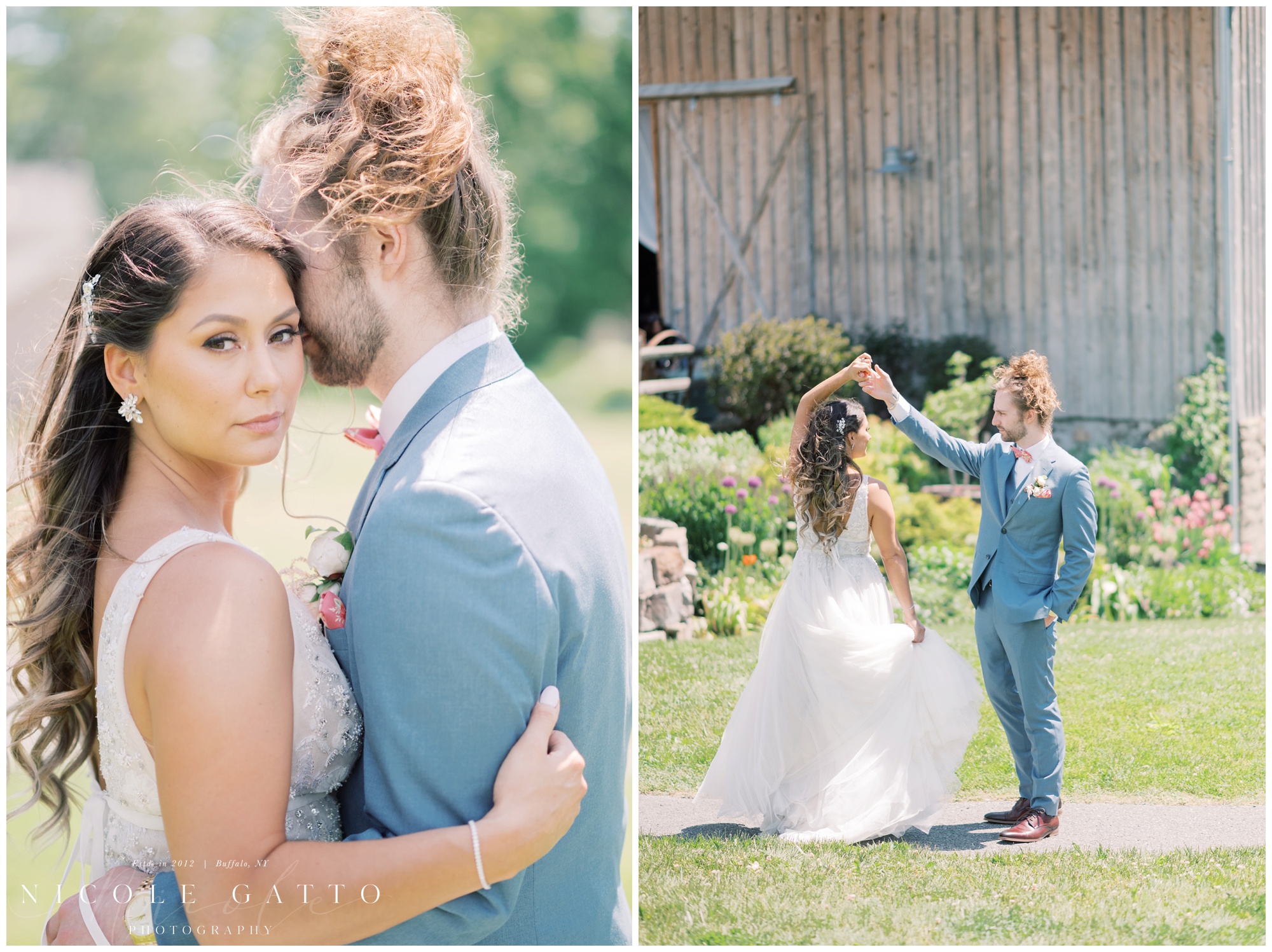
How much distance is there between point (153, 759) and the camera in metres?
1.71

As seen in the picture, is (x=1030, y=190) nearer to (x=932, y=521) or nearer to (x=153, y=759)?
(x=932, y=521)

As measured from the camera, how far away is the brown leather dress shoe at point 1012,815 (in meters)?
3.17

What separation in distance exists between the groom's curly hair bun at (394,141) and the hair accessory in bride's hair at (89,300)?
0.36 meters

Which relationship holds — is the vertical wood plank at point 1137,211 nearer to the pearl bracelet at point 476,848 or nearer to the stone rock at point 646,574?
the stone rock at point 646,574

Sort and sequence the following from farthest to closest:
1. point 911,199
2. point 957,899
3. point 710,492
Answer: point 911,199 < point 710,492 < point 957,899

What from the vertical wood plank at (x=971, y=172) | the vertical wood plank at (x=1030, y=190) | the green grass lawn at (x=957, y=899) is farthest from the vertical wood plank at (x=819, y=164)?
the green grass lawn at (x=957, y=899)

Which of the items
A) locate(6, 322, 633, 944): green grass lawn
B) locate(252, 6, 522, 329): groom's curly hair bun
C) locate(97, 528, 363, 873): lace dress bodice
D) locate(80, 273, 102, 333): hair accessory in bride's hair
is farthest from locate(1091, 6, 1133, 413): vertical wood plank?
locate(80, 273, 102, 333): hair accessory in bride's hair

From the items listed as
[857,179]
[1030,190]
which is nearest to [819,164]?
[857,179]

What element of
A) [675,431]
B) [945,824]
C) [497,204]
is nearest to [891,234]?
[675,431]

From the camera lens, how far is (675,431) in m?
6.31

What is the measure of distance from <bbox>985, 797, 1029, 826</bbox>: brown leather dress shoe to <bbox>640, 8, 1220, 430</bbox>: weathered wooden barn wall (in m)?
5.17

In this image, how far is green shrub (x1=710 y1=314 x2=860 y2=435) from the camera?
22.8 ft

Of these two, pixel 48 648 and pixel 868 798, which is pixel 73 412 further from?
pixel 868 798

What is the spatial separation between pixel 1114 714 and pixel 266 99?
420 inches
